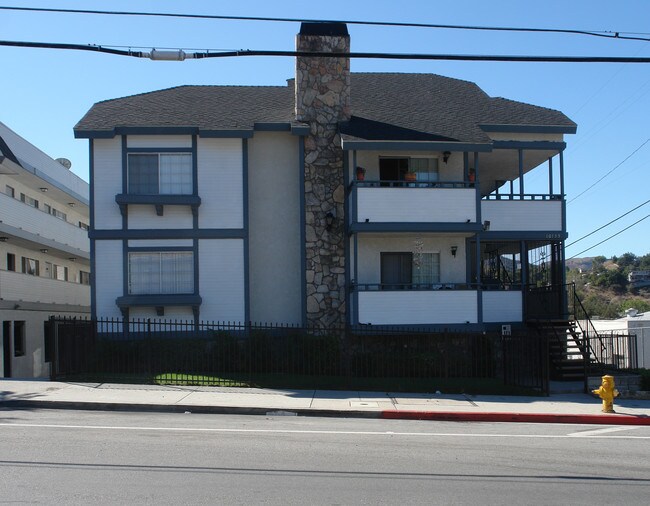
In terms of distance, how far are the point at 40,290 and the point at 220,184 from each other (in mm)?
13839

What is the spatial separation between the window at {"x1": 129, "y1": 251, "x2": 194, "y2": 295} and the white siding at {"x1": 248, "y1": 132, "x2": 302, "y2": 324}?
1.98m

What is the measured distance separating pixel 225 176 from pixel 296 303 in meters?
4.47

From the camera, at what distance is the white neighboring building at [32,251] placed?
93.6ft

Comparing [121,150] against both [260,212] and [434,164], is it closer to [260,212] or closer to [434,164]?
[260,212]

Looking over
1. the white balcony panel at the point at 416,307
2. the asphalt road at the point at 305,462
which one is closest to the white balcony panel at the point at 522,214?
the white balcony panel at the point at 416,307

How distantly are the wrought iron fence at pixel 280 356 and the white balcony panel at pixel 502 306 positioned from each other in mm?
627

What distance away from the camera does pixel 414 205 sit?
2111cm

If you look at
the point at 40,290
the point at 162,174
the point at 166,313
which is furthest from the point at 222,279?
the point at 40,290

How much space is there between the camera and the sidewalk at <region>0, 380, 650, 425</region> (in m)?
14.4

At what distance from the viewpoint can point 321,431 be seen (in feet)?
40.1

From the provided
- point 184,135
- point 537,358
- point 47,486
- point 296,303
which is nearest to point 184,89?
point 184,135

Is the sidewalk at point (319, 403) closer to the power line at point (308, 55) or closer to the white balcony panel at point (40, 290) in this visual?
the power line at point (308, 55)

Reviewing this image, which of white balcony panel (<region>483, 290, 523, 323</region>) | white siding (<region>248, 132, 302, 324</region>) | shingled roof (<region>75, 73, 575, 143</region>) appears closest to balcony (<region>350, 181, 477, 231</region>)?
shingled roof (<region>75, 73, 575, 143</region>)

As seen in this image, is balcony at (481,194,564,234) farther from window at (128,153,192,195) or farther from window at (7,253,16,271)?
window at (7,253,16,271)
